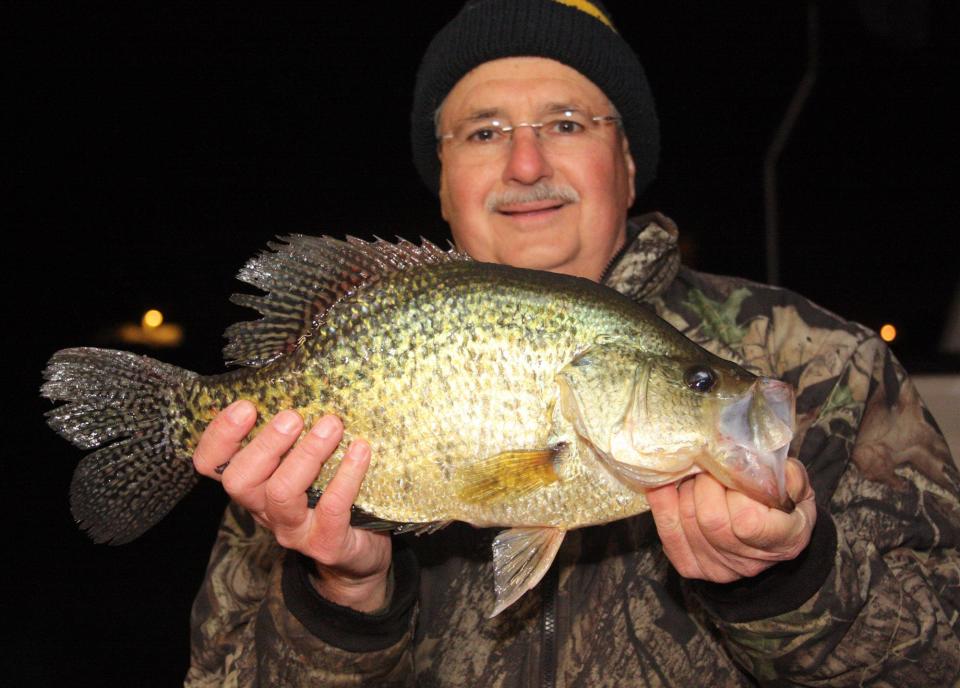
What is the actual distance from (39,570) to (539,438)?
24.6 ft

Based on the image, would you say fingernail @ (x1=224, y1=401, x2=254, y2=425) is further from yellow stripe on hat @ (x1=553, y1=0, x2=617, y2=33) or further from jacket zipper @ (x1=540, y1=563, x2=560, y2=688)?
yellow stripe on hat @ (x1=553, y1=0, x2=617, y2=33)

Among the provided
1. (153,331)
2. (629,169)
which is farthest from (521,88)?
(153,331)

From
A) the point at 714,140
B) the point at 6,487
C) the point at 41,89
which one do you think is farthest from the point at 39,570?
the point at 714,140

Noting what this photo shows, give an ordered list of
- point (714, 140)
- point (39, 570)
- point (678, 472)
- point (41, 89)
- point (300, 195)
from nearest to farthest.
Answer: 1. point (678, 472)
2. point (39, 570)
3. point (41, 89)
4. point (300, 195)
5. point (714, 140)

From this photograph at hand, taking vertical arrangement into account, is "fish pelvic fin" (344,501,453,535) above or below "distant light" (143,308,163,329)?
below

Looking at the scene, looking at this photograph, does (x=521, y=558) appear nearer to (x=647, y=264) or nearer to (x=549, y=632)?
(x=549, y=632)

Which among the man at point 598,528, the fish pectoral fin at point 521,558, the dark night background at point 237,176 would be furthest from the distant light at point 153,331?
the fish pectoral fin at point 521,558

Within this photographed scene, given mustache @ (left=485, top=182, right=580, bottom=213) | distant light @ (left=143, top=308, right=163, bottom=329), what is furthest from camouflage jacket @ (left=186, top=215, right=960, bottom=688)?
distant light @ (left=143, top=308, right=163, bottom=329)

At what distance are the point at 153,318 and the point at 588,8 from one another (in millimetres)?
11464

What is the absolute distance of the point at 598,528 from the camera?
2068 millimetres

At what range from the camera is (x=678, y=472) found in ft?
4.48

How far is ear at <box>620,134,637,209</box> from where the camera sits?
2.54m

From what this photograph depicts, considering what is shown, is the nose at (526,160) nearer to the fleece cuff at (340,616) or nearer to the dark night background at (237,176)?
the fleece cuff at (340,616)

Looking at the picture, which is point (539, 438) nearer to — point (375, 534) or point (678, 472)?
point (678, 472)
